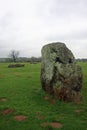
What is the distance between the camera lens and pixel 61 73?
25.6 metres

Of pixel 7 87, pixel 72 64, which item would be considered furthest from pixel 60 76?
pixel 7 87

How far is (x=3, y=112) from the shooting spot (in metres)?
21.7

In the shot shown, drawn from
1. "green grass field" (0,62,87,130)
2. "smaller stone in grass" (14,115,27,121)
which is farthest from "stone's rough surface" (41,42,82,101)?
"smaller stone in grass" (14,115,27,121)

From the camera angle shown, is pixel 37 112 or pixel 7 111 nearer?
pixel 37 112

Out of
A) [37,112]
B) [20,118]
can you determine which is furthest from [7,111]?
[37,112]

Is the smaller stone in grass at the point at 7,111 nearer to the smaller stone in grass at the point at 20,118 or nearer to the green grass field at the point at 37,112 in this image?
the green grass field at the point at 37,112

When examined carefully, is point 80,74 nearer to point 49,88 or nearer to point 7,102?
point 49,88

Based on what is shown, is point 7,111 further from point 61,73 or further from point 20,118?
point 61,73

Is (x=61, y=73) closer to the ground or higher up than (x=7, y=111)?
higher up

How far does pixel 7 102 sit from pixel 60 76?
20.5 ft

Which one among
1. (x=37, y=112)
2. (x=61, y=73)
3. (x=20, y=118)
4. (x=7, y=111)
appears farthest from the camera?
(x=61, y=73)

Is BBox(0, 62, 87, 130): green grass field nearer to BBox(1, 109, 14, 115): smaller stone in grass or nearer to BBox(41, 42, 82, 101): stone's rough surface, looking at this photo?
BBox(1, 109, 14, 115): smaller stone in grass

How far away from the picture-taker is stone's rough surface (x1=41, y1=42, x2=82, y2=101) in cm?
2539

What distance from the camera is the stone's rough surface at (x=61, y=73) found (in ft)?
83.3
